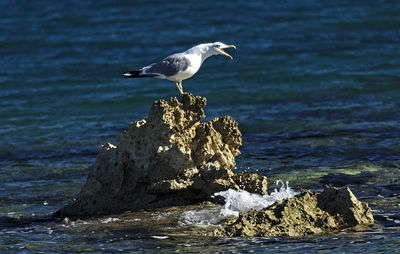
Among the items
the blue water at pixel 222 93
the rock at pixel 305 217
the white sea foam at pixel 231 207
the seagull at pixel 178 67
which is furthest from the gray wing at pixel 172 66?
the rock at pixel 305 217

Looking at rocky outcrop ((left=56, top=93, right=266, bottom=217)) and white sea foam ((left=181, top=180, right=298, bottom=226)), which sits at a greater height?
rocky outcrop ((left=56, top=93, right=266, bottom=217))

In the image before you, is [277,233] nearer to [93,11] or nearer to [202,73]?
[202,73]

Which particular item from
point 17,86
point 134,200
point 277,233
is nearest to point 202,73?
point 17,86

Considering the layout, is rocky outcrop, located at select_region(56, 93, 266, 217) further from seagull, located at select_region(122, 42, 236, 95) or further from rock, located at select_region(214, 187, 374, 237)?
rock, located at select_region(214, 187, 374, 237)

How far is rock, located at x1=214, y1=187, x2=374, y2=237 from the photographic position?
6977 millimetres

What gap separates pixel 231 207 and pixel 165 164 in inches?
34.4

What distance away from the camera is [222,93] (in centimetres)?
1736

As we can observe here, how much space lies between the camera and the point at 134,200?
328 inches

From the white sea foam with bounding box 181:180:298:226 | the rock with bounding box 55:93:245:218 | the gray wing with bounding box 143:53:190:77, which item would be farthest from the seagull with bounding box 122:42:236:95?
the white sea foam with bounding box 181:180:298:226

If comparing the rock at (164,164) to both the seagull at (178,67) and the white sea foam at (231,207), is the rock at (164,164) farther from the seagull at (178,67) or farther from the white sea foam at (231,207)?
the seagull at (178,67)

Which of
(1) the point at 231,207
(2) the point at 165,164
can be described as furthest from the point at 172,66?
(1) the point at 231,207

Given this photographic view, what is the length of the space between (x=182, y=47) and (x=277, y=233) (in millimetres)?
14530

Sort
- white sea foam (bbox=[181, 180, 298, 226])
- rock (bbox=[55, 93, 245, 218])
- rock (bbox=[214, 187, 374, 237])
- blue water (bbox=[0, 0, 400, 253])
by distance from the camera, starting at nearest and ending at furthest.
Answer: rock (bbox=[214, 187, 374, 237]) → white sea foam (bbox=[181, 180, 298, 226]) → rock (bbox=[55, 93, 245, 218]) → blue water (bbox=[0, 0, 400, 253])

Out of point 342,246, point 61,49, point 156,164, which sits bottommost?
point 342,246
